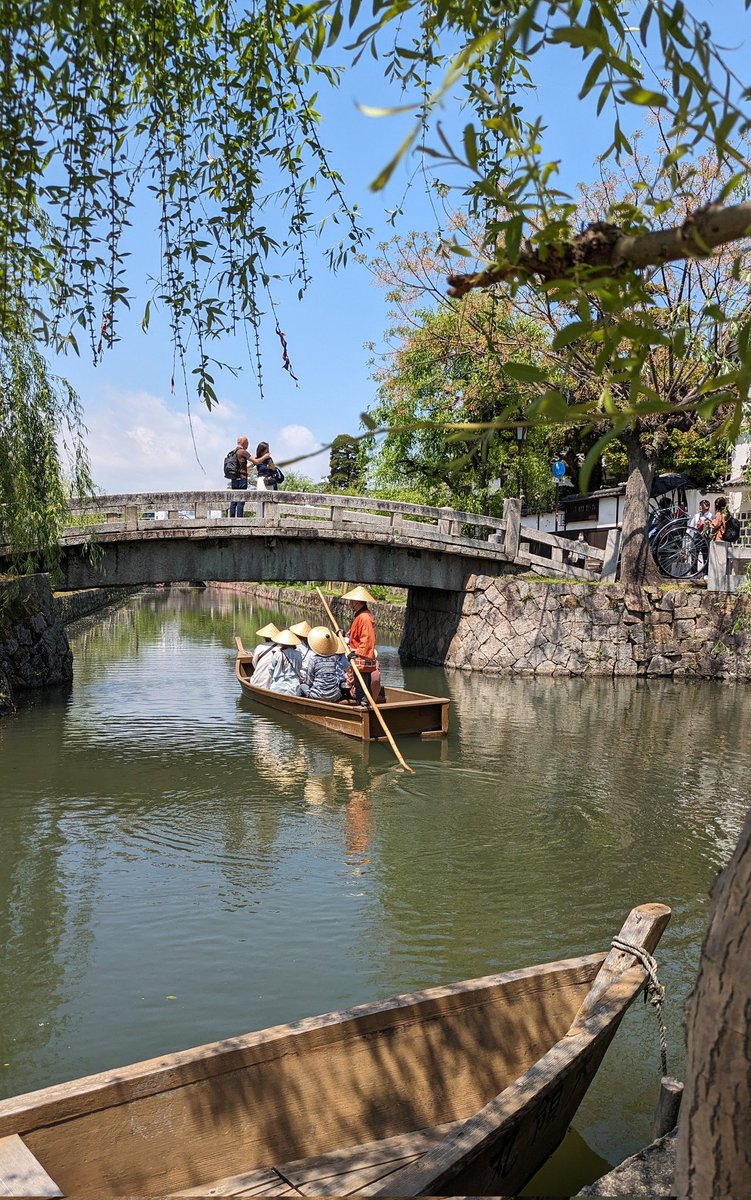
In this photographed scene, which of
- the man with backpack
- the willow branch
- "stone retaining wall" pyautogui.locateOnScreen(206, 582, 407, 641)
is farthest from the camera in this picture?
"stone retaining wall" pyautogui.locateOnScreen(206, 582, 407, 641)

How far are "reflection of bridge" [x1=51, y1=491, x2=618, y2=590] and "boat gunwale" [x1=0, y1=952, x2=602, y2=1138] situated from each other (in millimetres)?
12362

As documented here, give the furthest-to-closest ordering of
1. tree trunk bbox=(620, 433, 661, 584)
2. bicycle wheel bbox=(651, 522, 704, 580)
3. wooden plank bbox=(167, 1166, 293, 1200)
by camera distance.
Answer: bicycle wheel bbox=(651, 522, 704, 580) < tree trunk bbox=(620, 433, 661, 584) < wooden plank bbox=(167, 1166, 293, 1200)

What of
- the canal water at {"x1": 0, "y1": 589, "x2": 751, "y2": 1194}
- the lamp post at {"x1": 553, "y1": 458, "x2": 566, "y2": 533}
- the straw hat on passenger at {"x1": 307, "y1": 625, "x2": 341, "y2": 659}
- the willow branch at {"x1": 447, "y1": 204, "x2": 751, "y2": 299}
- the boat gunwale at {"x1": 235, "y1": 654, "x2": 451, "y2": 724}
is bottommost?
the canal water at {"x1": 0, "y1": 589, "x2": 751, "y2": 1194}

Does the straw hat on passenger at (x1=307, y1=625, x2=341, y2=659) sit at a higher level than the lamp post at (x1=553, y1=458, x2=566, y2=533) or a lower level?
lower

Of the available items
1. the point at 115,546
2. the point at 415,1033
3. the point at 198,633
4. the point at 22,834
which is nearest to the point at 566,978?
the point at 415,1033

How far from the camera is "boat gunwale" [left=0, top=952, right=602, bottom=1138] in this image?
254 centimetres

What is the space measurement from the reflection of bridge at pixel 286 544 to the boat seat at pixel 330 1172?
41.2 feet

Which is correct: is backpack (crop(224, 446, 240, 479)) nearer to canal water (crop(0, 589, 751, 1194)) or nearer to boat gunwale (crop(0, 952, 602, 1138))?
canal water (crop(0, 589, 751, 1194))

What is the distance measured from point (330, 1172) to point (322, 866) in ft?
13.1

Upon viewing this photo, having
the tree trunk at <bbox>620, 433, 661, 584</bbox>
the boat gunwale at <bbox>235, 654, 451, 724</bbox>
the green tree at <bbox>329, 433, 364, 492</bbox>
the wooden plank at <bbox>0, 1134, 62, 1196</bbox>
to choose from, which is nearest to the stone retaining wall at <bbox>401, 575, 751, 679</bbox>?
the tree trunk at <bbox>620, 433, 661, 584</bbox>

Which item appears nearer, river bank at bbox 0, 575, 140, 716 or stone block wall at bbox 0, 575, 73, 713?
river bank at bbox 0, 575, 140, 716

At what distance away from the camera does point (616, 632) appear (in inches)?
701

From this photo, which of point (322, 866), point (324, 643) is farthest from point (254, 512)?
point (322, 866)

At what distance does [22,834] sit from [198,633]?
21037 mm
